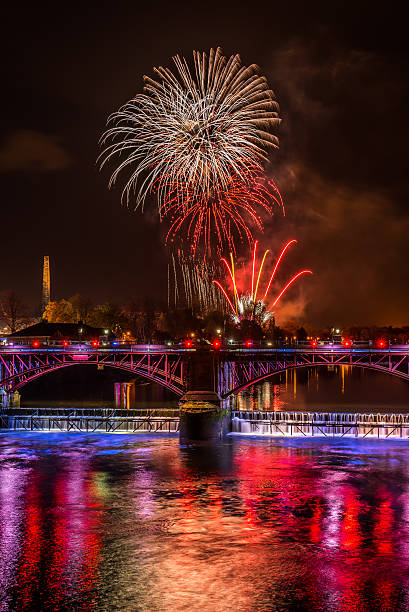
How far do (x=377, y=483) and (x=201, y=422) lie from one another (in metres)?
19.6

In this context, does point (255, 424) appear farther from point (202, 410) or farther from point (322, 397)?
point (322, 397)

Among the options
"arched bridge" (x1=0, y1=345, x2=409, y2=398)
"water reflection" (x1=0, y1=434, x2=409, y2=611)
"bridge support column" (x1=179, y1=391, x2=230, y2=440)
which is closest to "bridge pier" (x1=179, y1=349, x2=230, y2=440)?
"bridge support column" (x1=179, y1=391, x2=230, y2=440)

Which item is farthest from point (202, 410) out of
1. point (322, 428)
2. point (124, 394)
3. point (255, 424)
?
point (124, 394)

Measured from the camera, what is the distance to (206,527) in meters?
41.5

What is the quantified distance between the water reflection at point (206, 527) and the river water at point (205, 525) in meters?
0.10

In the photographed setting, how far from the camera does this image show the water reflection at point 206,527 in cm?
3152

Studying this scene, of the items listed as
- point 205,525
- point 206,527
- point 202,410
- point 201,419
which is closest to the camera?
point 206,527

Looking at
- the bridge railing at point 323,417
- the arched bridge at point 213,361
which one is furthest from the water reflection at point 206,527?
the arched bridge at point 213,361

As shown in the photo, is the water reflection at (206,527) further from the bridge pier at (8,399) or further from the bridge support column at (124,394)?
the bridge support column at (124,394)

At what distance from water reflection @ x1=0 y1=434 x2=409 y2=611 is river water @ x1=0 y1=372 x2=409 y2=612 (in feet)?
0.32

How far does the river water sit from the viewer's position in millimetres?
31516

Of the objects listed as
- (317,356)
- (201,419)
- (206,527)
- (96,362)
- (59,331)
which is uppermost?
(59,331)

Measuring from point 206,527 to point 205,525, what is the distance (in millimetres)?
410

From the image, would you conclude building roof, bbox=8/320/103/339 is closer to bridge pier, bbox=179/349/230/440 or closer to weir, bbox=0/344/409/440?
weir, bbox=0/344/409/440
